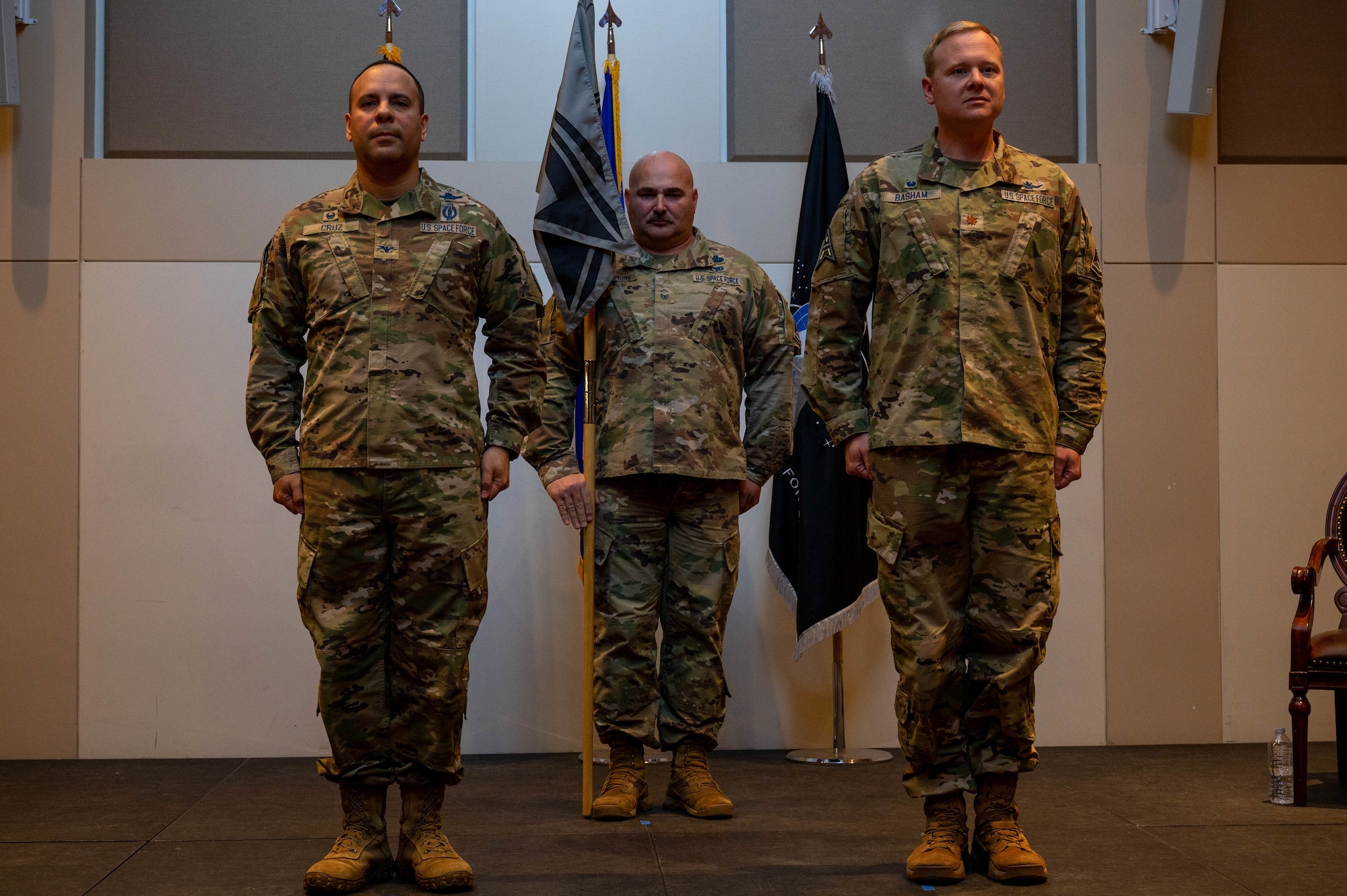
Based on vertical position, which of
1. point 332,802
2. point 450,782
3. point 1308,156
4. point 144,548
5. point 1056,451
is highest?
point 1308,156

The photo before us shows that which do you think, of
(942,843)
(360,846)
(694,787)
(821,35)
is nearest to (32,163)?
(821,35)

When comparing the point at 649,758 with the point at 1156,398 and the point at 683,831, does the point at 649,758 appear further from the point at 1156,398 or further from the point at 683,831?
the point at 1156,398

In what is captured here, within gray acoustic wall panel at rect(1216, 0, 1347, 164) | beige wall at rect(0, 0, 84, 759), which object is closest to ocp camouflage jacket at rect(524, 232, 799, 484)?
beige wall at rect(0, 0, 84, 759)

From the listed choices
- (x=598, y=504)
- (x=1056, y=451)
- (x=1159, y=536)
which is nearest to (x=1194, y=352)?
(x=1159, y=536)

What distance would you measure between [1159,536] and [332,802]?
2.93 metres

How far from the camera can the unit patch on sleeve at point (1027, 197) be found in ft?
8.33

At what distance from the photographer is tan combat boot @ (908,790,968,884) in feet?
7.85

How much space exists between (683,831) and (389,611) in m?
0.97

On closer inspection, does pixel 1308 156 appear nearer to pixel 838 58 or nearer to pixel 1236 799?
pixel 838 58

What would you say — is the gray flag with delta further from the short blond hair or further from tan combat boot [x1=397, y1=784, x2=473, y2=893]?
tan combat boot [x1=397, y1=784, x2=473, y2=893]

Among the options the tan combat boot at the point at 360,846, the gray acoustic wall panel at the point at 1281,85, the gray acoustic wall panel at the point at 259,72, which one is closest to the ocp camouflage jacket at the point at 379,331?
the tan combat boot at the point at 360,846

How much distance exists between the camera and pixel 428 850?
2426 millimetres

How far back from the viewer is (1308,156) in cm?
438

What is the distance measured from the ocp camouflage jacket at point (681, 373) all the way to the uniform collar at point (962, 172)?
34.4 inches
